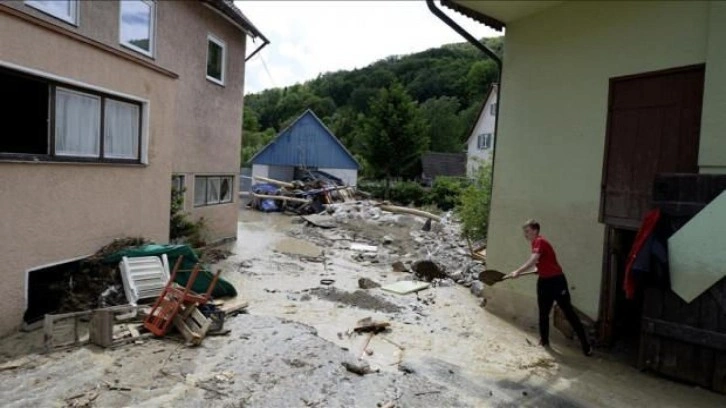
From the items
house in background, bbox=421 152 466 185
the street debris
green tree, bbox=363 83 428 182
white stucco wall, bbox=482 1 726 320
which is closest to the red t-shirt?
white stucco wall, bbox=482 1 726 320

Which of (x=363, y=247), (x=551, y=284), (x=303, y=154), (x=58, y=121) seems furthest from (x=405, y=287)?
(x=303, y=154)

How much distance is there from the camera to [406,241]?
54.3ft

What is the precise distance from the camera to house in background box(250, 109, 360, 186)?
114ft

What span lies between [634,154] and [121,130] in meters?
7.74

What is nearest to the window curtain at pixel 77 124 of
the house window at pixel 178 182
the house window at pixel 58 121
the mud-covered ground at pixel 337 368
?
the house window at pixel 58 121

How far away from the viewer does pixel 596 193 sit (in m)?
6.55

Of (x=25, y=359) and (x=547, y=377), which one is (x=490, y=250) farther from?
(x=25, y=359)

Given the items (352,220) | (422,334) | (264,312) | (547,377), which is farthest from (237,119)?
(547,377)

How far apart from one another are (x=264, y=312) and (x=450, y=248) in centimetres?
796

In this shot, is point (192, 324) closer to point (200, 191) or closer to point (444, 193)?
point (200, 191)

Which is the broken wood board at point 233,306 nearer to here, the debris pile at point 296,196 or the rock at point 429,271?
the rock at point 429,271

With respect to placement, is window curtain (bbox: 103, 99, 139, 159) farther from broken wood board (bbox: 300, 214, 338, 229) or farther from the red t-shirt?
broken wood board (bbox: 300, 214, 338, 229)

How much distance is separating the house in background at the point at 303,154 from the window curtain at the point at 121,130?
26458 millimetres

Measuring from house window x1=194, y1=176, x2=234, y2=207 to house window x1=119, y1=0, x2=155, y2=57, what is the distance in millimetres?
3600
